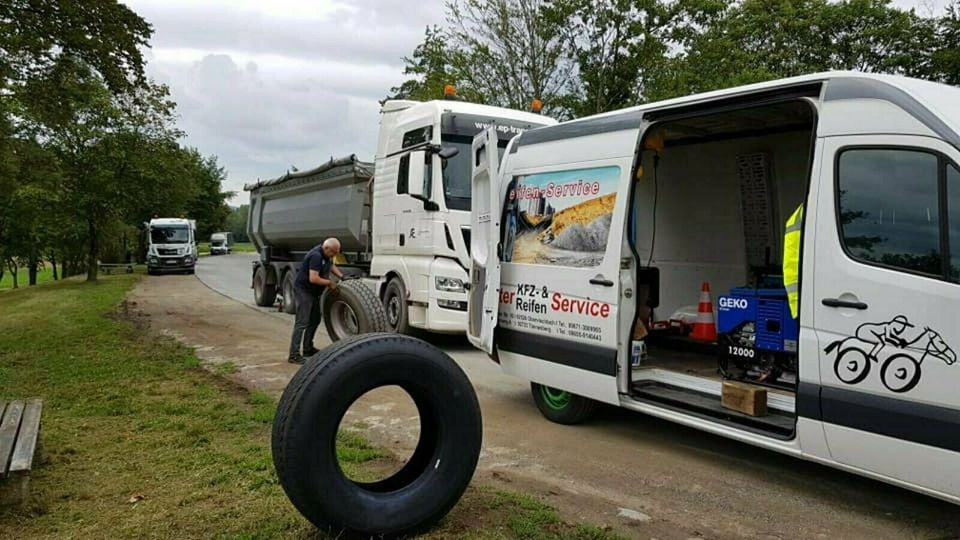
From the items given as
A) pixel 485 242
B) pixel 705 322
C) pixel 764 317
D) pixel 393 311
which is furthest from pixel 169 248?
pixel 764 317

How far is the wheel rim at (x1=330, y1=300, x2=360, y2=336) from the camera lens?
32.4 feet

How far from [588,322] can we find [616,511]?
1617 millimetres

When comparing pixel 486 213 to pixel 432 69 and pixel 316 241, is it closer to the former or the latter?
pixel 316 241

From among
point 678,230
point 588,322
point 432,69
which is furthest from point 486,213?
point 432,69

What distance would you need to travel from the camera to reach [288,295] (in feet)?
48.6

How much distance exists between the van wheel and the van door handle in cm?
237

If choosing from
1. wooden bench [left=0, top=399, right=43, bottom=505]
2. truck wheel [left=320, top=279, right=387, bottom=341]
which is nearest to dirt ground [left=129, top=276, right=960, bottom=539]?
truck wheel [left=320, top=279, right=387, bottom=341]

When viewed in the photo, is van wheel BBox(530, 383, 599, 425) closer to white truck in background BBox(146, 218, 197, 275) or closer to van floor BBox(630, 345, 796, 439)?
van floor BBox(630, 345, 796, 439)

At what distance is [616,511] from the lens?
4.14m

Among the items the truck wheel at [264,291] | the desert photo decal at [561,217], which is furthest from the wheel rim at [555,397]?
the truck wheel at [264,291]

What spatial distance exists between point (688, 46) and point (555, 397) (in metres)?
15.9

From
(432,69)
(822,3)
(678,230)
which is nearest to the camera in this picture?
(678,230)

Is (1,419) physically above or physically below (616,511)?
above

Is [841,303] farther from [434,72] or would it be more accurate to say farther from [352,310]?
[434,72]
